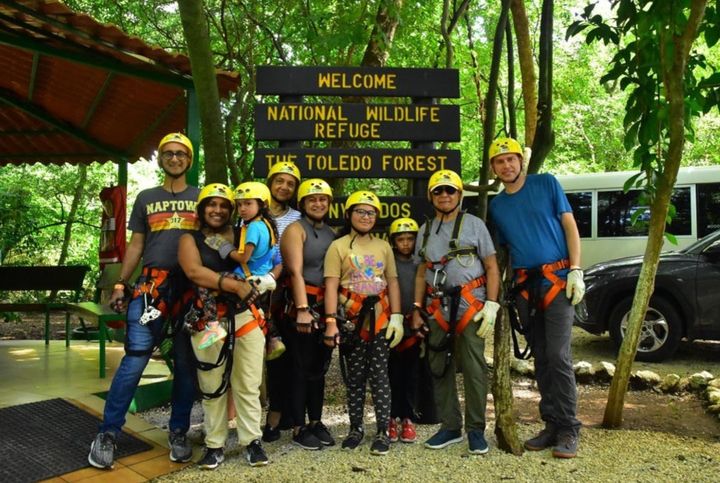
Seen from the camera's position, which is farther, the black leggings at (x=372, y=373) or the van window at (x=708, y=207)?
the van window at (x=708, y=207)

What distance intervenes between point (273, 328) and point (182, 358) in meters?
0.64

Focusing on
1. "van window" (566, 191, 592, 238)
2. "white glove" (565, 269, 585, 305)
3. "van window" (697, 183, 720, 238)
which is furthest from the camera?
"van window" (566, 191, 592, 238)

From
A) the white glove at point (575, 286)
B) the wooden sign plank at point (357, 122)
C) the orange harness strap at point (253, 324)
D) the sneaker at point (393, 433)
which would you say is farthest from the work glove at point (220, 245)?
the white glove at point (575, 286)

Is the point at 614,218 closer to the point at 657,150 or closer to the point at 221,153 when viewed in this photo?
the point at 657,150

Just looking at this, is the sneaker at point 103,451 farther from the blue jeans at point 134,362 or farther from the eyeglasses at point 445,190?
the eyeglasses at point 445,190

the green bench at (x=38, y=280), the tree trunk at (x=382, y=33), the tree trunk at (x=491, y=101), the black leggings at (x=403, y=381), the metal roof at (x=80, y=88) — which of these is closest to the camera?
the black leggings at (x=403, y=381)

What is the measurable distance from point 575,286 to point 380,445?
1665mm

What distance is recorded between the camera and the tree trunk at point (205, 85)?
4.63 metres

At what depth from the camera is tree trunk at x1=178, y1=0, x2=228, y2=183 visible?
15.2 ft

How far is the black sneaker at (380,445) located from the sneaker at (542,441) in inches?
38.0

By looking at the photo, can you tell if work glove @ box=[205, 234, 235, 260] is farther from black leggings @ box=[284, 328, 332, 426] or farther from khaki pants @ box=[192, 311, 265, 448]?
black leggings @ box=[284, 328, 332, 426]

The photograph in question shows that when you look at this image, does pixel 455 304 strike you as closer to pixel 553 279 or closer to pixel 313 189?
pixel 553 279

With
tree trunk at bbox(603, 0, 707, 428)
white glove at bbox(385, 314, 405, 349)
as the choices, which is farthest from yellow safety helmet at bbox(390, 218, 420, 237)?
tree trunk at bbox(603, 0, 707, 428)

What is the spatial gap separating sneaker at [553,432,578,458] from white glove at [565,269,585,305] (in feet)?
3.00
